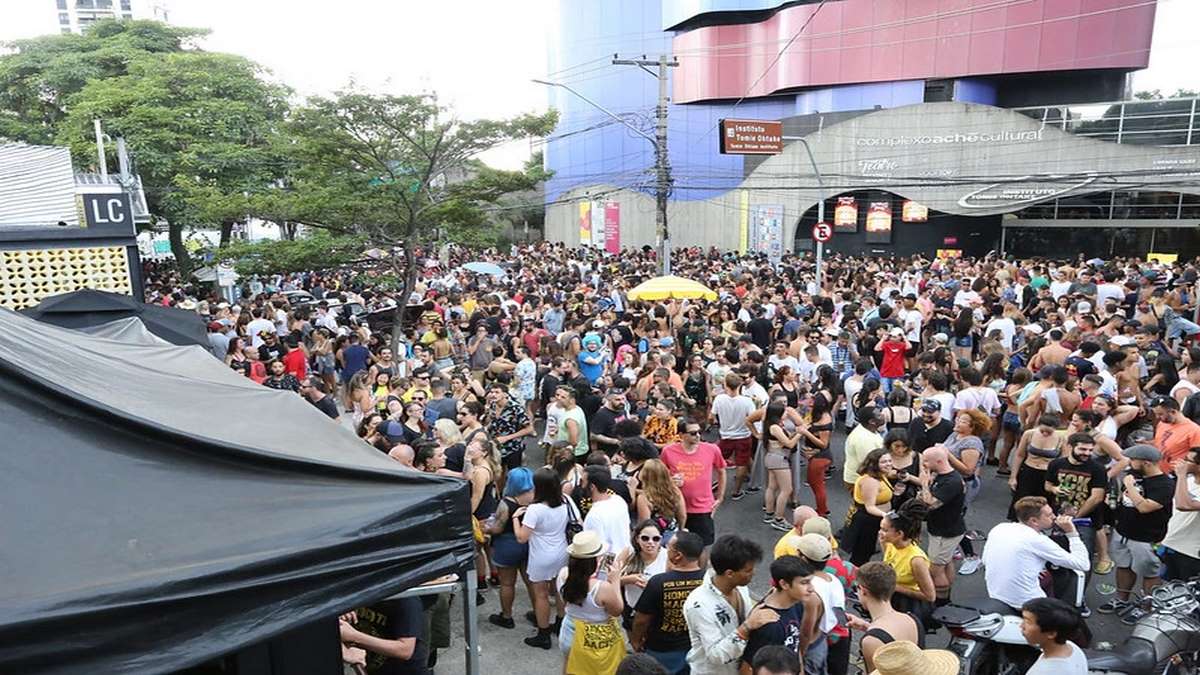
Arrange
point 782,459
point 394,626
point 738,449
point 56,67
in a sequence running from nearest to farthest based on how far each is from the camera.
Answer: point 394,626 → point 782,459 → point 738,449 → point 56,67

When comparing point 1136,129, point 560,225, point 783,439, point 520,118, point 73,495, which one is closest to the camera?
point 73,495

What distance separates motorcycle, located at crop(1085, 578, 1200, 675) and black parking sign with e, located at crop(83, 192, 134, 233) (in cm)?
1235

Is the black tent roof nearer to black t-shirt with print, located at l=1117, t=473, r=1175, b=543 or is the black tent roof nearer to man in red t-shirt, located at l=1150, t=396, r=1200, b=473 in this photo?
black t-shirt with print, located at l=1117, t=473, r=1175, b=543

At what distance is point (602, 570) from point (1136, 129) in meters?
31.4

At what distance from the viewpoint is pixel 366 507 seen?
287 cm

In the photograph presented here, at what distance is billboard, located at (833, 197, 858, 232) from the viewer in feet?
117

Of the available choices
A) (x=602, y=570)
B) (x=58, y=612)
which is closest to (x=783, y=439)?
(x=602, y=570)

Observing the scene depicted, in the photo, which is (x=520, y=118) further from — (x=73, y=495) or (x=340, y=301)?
(x=73, y=495)

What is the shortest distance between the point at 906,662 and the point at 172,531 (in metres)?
3.08

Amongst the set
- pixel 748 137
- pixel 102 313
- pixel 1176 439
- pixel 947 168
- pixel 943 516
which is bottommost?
pixel 943 516

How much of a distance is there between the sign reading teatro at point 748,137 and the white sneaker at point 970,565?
16.1 m

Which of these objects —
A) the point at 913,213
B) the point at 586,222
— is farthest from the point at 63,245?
the point at 586,222

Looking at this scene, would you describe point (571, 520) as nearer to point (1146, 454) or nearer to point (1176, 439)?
point (1146, 454)

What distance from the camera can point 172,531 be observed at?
8.34 ft
